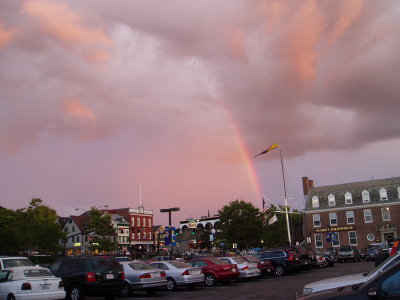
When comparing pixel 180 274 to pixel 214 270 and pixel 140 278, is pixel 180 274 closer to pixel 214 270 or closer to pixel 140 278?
pixel 214 270

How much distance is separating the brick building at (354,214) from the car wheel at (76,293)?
168ft

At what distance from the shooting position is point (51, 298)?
47.2ft

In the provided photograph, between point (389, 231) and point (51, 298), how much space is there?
5935 centimetres

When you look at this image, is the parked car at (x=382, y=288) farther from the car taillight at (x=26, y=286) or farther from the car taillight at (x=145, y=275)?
the car taillight at (x=145, y=275)

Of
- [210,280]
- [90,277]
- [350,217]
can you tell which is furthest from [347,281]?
[350,217]

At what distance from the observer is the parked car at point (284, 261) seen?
97.0 ft

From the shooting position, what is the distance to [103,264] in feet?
54.5

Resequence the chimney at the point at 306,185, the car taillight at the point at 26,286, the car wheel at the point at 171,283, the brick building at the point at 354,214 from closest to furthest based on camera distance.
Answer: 1. the car taillight at the point at 26,286
2. the car wheel at the point at 171,283
3. the brick building at the point at 354,214
4. the chimney at the point at 306,185

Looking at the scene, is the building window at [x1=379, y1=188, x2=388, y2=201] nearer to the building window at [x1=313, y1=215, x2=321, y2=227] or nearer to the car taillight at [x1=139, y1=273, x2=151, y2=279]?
the building window at [x1=313, y1=215, x2=321, y2=227]

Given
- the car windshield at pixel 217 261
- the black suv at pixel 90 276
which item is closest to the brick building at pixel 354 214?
the car windshield at pixel 217 261

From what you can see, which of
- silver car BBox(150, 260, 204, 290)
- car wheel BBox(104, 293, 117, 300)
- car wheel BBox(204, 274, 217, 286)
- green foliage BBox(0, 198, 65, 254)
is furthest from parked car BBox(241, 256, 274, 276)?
green foliage BBox(0, 198, 65, 254)

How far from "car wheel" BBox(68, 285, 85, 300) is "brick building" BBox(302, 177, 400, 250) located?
51141mm

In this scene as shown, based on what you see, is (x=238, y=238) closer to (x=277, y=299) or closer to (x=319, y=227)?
(x=319, y=227)

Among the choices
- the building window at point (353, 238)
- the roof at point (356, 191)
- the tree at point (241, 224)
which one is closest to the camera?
the tree at point (241, 224)
